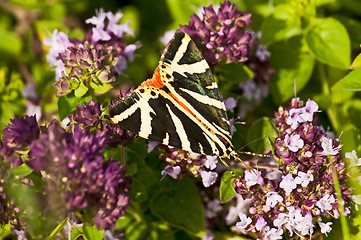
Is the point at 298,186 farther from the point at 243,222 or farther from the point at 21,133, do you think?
the point at 21,133

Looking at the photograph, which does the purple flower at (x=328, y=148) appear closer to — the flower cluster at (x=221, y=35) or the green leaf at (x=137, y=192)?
the flower cluster at (x=221, y=35)

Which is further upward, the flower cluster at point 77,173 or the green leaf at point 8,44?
the green leaf at point 8,44

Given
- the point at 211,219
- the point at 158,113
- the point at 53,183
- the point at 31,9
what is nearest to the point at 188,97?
the point at 158,113

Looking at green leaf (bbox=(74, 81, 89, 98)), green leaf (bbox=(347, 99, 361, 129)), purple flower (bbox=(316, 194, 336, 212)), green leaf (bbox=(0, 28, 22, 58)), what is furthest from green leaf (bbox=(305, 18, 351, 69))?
green leaf (bbox=(0, 28, 22, 58))

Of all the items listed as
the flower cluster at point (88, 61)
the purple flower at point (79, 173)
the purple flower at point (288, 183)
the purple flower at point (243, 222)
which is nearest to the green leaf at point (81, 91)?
the flower cluster at point (88, 61)

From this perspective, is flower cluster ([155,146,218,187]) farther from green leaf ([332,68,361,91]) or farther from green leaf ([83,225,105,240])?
green leaf ([332,68,361,91])

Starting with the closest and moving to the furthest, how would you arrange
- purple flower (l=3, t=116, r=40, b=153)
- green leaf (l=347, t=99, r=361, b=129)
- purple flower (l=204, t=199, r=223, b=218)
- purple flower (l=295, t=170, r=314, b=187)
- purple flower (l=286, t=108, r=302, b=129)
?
purple flower (l=3, t=116, r=40, b=153)
purple flower (l=295, t=170, r=314, b=187)
purple flower (l=286, t=108, r=302, b=129)
purple flower (l=204, t=199, r=223, b=218)
green leaf (l=347, t=99, r=361, b=129)
